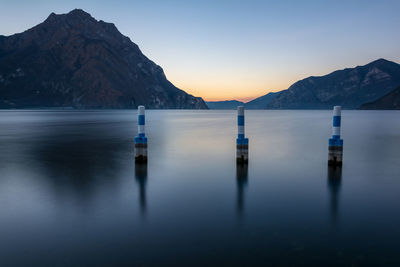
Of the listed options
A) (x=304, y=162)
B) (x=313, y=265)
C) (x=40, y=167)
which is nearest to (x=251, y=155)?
(x=304, y=162)

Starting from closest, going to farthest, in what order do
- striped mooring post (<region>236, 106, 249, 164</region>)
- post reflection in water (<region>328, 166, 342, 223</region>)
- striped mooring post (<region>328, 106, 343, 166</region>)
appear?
post reflection in water (<region>328, 166, 342, 223</region>) → striped mooring post (<region>328, 106, 343, 166</region>) → striped mooring post (<region>236, 106, 249, 164</region>)

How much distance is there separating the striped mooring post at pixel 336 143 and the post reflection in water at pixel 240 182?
152 inches

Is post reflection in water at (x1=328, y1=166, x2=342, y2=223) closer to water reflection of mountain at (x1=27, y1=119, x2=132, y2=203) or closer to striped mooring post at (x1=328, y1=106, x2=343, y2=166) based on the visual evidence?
striped mooring post at (x1=328, y1=106, x2=343, y2=166)

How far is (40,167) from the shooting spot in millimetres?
12891

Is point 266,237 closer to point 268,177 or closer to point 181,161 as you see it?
point 268,177

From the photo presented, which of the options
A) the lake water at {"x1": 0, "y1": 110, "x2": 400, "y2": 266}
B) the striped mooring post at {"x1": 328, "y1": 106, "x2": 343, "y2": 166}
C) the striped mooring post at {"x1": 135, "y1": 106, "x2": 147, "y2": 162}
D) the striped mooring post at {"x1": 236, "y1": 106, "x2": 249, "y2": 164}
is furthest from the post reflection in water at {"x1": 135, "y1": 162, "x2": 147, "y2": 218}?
the striped mooring post at {"x1": 328, "y1": 106, "x2": 343, "y2": 166}

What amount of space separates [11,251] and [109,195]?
12.2 ft

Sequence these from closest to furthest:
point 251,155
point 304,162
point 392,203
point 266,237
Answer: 1. point 266,237
2. point 392,203
3. point 304,162
4. point 251,155

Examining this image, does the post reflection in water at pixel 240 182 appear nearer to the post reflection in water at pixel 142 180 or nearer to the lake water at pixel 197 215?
the lake water at pixel 197 215

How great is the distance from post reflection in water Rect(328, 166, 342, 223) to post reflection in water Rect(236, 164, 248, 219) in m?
2.23

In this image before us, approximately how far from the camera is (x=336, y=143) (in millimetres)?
12406

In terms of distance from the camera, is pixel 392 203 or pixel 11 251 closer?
pixel 11 251

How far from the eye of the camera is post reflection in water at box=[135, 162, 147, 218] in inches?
308

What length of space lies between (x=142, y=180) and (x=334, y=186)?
6834 millimetres
